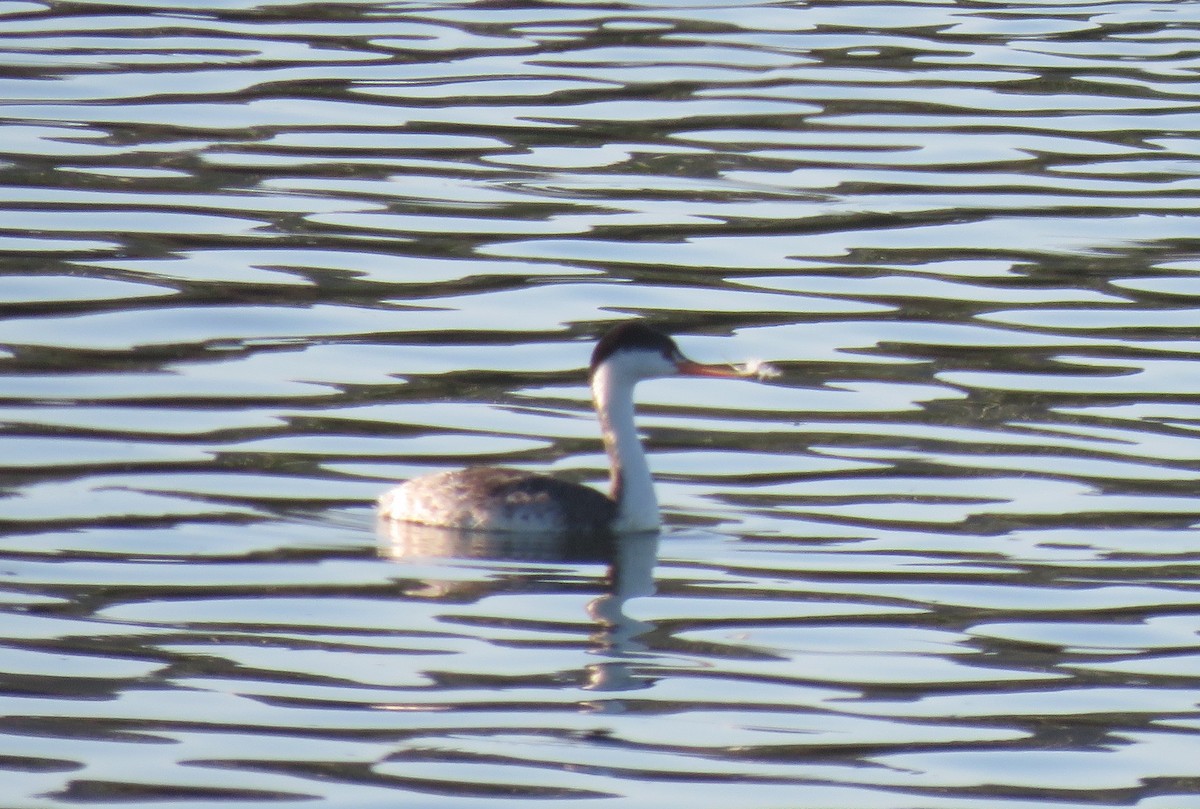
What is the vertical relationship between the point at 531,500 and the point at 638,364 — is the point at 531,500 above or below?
below

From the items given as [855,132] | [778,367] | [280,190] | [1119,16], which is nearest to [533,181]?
[280,190]

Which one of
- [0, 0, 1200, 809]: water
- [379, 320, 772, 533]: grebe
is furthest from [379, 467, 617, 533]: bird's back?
[0, 0, 1200, 809]: water

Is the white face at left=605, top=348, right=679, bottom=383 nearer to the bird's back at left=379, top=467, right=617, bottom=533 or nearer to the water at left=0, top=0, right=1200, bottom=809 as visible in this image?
the water at left=0, top=0, right=1200, bottom=809

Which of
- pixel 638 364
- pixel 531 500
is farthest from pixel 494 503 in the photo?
pixel 638 364

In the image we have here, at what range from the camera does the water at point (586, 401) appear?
841 cm

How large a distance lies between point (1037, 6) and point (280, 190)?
31.1ft

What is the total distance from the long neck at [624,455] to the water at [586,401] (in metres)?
0.16

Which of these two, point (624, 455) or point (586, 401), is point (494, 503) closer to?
point (624, 455)

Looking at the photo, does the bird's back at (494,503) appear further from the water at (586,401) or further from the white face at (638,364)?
the white face at (638,364)

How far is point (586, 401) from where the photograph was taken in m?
13.2

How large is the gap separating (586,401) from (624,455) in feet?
5.64

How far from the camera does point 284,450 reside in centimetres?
1208

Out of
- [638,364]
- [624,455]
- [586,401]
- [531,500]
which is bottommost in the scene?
[531,500]

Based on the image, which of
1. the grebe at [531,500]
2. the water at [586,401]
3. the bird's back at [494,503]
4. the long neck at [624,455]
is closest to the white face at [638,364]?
the long neck at [624,455]
